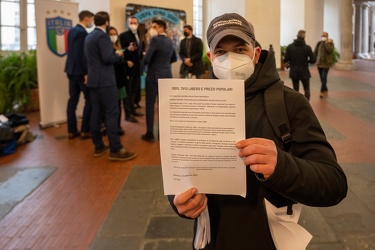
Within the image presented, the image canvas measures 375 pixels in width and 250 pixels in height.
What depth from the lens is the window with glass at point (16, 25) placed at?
31.9 ft

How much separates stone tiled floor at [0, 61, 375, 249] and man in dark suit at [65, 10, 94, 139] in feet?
0.95

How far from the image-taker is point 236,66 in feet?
4.50

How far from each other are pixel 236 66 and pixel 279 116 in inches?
9.0

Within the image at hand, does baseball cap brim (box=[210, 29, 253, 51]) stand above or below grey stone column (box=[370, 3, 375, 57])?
A: below

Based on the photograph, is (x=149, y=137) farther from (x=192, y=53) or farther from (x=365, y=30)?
(x=365, y=30)

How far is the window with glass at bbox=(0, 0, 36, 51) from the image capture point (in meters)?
9.73

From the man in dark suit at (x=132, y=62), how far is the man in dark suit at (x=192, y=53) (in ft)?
4.08

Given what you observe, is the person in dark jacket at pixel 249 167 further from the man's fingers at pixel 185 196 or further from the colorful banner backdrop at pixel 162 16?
the colorful banner backdrop at pixel 162 16

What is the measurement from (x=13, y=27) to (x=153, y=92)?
574cm

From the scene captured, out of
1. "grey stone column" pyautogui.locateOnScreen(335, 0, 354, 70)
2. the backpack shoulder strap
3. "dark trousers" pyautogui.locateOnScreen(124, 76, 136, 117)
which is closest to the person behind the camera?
the backpack shoulder strap

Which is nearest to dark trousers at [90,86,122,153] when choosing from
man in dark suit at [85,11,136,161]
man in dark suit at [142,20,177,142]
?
man in dark suit at [85,11,136,161]

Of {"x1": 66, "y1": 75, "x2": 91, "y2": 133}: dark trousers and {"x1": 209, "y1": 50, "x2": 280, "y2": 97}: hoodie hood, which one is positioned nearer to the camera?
{"x1": 209, "y1": 50, "x2": 280, "y2": 97}: hoodie hood

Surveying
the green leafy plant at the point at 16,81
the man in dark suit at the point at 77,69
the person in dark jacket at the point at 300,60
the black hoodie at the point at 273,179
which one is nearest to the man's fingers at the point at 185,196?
the black hoodie at the point at 273,179

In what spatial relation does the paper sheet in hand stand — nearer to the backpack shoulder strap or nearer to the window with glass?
the backpack shoulder strap
